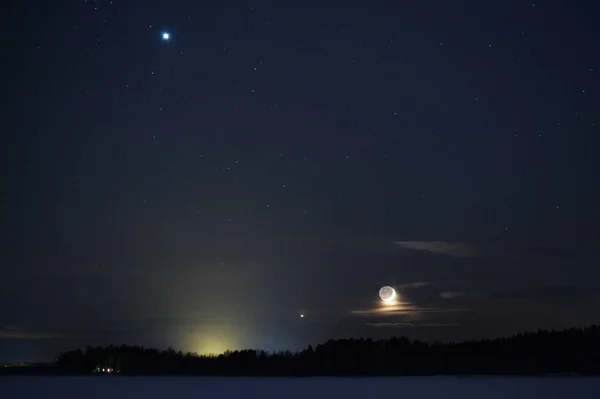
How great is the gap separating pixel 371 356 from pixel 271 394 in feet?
106

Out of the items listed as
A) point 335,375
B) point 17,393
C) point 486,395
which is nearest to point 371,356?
point 335,375

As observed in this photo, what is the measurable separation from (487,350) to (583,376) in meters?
10.7

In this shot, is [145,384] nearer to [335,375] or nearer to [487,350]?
[335,375]

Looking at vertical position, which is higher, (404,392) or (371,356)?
(371,356)

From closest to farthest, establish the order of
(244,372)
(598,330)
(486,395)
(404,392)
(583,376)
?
1. (486,395)
2. (404,392)
3. (583,376)
4. (598,330)
5. (244,372)

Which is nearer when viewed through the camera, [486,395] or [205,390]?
[486,395]

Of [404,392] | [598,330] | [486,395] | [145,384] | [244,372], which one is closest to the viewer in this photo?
[486,395]

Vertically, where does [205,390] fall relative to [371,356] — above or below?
below

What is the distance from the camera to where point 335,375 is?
70.1 m

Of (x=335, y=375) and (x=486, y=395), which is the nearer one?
(x=486, y=395)

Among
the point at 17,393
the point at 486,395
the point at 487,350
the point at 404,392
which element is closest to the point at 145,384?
the point at 17,393

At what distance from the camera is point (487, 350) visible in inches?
2768

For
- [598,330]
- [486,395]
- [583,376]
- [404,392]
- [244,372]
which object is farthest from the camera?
[244,372]

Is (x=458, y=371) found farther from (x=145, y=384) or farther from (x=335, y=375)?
(x=145, y=384)
